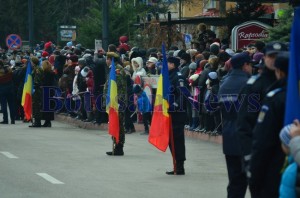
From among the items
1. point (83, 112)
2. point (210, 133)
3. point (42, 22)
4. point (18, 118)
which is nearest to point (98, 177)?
point (210, 133)

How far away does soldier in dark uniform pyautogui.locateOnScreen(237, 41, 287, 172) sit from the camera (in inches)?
364

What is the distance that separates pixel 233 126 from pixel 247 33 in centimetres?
1331

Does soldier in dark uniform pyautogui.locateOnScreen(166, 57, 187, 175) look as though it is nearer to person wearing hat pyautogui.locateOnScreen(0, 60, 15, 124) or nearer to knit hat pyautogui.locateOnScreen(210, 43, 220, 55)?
knit hat pyautogui.locateOnScreen(210, 43, 220, 55)

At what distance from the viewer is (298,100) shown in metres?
7.52

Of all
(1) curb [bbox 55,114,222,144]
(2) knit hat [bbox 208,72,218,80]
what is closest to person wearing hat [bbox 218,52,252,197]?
(2) knit hat [bbox 208,72,218,80]

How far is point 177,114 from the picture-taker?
54.1 ft

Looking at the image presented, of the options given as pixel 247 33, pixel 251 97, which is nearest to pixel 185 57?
pixel 247 33

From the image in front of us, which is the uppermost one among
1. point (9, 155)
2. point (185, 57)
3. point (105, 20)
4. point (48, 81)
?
point (105, 20)

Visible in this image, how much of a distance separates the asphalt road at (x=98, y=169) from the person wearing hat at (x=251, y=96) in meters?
4.13

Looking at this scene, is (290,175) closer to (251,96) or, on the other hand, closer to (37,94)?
(251,96)

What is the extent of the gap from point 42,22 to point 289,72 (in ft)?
227

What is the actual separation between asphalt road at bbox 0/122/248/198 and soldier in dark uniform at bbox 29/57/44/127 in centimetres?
358

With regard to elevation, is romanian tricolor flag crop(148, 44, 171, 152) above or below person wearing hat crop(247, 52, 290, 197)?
below

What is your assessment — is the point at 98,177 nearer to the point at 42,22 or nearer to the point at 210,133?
the point at 210,133
